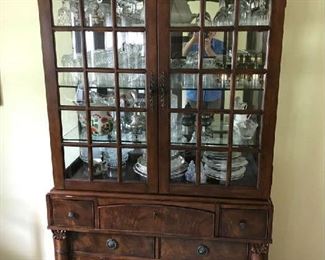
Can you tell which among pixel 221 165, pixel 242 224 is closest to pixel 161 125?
pixel 221 165

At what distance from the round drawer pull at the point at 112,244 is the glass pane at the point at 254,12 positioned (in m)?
1.06

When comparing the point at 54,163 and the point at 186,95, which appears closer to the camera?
the point at 186,95

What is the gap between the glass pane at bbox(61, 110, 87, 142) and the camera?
1.50m

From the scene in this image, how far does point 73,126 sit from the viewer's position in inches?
60.1

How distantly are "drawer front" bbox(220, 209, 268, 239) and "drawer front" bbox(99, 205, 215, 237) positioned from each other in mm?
58

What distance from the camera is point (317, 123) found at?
170 centimetres

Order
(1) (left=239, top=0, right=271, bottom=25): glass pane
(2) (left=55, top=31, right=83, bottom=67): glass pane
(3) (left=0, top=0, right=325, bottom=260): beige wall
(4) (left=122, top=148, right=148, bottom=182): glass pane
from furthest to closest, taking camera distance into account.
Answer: (3) (left=0, top=0, right=325, bottom=260): beige wall → (4) (left=122, top=148, right=148, bottom=182): glass pane → (2) (left=55, top=31, right=83, bottom=67): glass pane → (1) (left=239, top=0, right=271, bottom=25): glass pane

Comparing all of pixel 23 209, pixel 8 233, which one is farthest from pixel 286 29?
pixel 8 233

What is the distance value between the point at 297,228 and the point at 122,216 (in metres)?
0.95

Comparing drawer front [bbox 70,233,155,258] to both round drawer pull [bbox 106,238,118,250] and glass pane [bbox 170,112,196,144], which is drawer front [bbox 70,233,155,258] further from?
glass pane [bbox 170,112,196,144]

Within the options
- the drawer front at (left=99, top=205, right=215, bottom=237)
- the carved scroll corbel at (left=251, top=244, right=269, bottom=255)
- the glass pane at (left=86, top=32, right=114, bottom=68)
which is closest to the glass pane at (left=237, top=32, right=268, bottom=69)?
the glass pane at (left=86, top=32, right=114, bottom=68)

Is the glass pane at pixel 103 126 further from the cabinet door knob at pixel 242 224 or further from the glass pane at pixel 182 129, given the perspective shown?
the cabinet door knob at pixel 242 224

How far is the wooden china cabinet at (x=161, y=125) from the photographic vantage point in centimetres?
134

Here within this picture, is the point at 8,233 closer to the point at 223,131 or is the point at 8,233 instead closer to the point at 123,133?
the point at 123,133
